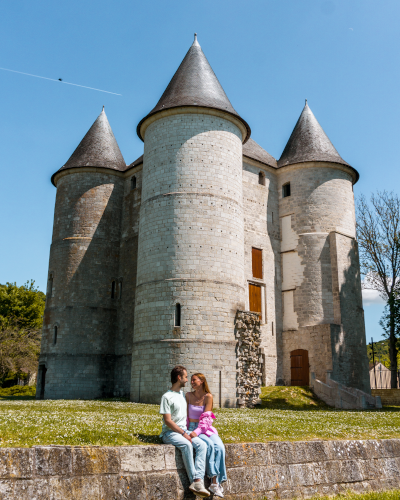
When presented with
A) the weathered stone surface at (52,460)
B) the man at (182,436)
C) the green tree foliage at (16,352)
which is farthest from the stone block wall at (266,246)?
the green tree foliage at (16,352)

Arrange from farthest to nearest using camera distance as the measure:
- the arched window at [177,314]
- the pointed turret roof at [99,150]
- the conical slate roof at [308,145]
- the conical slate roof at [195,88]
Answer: the pointed turret roof at [99,150] → the conical slate roof at [308,145] → the conical slate roof at [195,88] → the arched window at [177,314]

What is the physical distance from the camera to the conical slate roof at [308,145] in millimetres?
26281

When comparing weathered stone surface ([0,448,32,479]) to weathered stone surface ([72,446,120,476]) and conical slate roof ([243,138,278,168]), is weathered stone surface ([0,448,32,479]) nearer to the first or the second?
weathered stone surface ([72,446,120,476])

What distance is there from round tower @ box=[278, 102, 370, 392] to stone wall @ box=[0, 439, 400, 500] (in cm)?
1559

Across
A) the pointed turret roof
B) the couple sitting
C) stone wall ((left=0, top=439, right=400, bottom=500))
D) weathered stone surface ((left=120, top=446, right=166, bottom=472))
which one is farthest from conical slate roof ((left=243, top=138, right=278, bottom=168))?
weathered stone surface ((left=120, top=446, right=166, bottom=472))

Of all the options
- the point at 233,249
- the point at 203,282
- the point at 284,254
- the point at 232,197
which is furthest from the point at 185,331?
the point at 284,254

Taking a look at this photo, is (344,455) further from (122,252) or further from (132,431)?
(122,252)

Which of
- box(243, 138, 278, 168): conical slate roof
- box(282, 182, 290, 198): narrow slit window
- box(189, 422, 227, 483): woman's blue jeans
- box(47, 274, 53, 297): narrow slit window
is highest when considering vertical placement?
box(243, 138, 278, 168): conical slate roof

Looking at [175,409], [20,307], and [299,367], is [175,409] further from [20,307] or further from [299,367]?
[20,307]

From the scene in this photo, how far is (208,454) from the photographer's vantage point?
18.7 feet

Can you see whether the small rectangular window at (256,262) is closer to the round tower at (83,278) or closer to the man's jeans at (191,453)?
the round tower at (83,278)

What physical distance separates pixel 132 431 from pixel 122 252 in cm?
1944

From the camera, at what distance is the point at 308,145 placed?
88.2 ft

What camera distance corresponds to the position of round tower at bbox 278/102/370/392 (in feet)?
76.2
